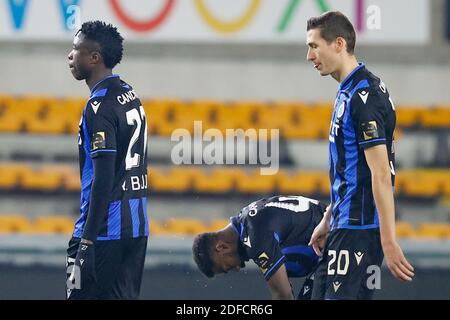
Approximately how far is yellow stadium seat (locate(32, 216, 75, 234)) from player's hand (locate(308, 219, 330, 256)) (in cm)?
628

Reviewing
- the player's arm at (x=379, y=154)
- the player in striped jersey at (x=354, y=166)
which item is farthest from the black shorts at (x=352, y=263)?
the player's arm at (x=379, y=154)

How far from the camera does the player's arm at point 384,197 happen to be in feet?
14.2

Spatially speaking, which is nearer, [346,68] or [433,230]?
[346,68]

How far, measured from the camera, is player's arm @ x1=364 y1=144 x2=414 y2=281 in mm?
4328

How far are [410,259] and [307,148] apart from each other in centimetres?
530

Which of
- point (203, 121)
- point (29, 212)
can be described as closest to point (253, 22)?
point (203, 121)

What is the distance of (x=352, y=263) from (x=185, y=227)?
6.69 m

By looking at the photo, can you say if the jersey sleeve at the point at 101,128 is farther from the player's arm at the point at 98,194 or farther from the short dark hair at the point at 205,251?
the short dark hair at the point at 205,251

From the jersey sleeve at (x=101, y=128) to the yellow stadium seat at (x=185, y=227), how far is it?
236 inches

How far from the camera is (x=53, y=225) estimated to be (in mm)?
11203

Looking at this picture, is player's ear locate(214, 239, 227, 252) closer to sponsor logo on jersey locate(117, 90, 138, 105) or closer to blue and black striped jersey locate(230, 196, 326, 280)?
blue and black striped jersey locate(230, 196, 326, 280)

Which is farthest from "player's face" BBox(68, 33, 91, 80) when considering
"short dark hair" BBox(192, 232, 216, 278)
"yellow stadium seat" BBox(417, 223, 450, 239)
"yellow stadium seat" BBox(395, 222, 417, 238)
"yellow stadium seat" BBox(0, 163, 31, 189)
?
"yellow stadium seat" BBox(0, 163, 31, 189)

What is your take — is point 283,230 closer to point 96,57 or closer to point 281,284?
point 281,284

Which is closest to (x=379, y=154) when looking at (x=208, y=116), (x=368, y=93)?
(x=368, y=93)
